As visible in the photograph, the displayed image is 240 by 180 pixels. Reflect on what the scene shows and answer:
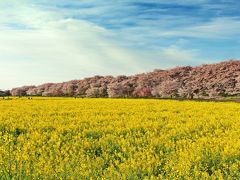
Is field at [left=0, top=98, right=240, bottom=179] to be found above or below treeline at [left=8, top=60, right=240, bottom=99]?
below

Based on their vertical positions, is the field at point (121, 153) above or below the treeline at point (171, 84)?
below

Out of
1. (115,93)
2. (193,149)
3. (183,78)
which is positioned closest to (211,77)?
(183,78)

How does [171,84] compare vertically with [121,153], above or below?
above

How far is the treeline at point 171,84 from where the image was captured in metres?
81.3

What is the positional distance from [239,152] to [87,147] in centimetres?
429

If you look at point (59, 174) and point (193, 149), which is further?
point (193, 149)

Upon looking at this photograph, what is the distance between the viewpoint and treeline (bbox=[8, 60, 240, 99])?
3201 inches

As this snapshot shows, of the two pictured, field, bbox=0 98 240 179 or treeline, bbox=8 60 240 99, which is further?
treeline, bbox=8 60 240 99

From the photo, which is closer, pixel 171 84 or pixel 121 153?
pixel 121 153

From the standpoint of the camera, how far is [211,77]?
89.4 m

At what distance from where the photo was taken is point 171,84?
86.0 m

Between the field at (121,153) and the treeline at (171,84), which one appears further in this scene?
the treeline at (171,84)

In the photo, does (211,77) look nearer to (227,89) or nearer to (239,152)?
(227,89)

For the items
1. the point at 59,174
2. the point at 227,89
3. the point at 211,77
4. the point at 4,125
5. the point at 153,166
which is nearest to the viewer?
the point at 59,174
